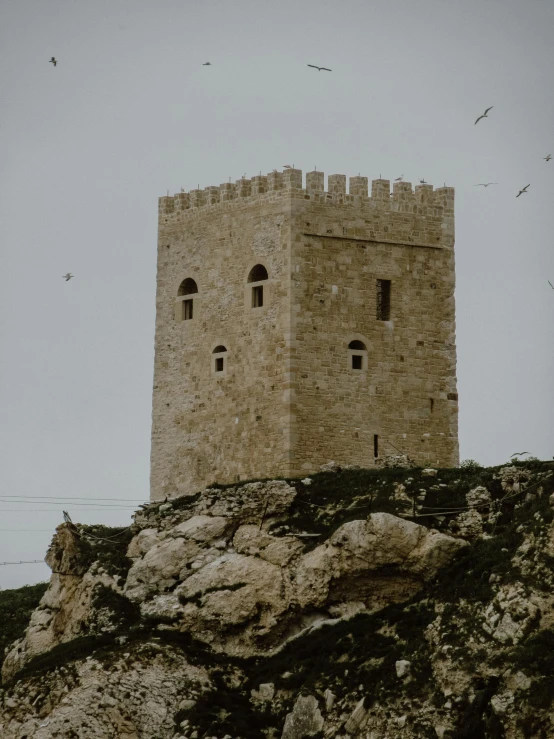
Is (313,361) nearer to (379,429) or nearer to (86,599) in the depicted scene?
(379,429)

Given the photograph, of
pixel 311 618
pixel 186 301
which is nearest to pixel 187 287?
pixel 186 301

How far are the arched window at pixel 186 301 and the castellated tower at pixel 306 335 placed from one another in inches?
1.3

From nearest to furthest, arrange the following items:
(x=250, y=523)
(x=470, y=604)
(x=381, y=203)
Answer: (x=470, y=604) < (x=250, y=523) < (x=381, y=203)

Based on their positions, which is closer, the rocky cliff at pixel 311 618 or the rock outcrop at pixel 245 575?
the rocky cliff at pixel 311 618

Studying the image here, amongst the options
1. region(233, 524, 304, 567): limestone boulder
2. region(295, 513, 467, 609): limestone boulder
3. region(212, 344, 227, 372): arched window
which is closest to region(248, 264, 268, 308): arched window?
region(212, 344, 227, 372): arched window

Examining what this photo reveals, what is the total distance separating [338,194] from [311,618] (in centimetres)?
1417

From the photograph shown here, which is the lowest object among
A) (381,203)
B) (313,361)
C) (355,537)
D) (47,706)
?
(47,706)

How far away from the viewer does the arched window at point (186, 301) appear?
7319 centimetres

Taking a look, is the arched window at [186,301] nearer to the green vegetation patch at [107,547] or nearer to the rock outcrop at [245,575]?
the rock outcrop at [245,575]

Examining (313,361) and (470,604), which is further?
(313,361)

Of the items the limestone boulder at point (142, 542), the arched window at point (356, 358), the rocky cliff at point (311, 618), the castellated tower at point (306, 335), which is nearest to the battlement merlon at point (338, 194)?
the castellated tower at point (306, 335)

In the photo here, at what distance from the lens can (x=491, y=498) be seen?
64.4 meters

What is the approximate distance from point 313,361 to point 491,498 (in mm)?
8196

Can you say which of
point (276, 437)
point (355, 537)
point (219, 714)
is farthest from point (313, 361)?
point (219, 714)
